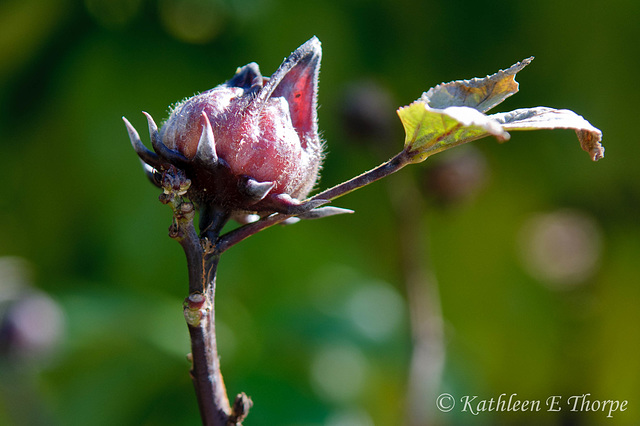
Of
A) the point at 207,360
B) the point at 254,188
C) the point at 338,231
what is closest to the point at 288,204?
the point at 254,188

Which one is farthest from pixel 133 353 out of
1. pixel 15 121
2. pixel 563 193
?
pixel 563 193

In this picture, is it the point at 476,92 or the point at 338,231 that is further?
the point at 338,231

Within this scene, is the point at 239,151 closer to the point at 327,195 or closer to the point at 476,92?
the point at 327,195

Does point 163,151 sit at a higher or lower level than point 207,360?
higher

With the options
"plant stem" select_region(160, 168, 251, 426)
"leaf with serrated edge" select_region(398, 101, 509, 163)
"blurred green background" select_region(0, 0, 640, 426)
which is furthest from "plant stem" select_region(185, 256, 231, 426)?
"blurred green background" select_region(0, 0, 640, 426)

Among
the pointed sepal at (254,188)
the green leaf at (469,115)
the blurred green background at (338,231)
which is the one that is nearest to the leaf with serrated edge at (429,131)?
the green leaf at (469,115)

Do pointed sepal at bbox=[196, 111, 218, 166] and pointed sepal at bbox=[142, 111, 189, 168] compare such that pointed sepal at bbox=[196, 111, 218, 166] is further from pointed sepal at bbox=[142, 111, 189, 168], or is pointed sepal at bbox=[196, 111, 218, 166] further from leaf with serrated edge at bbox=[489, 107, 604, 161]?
leaf with serrated edge at bbox=[489, 107, 604, 161]
